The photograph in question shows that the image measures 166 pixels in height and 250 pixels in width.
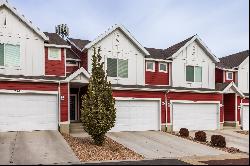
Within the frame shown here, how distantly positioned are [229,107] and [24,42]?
20.6 meters

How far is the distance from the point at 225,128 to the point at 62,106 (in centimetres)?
1620

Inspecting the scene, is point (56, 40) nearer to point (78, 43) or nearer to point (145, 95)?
point (78, 43)

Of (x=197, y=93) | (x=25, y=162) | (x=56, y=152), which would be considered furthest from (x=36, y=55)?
(x=197, y=93)

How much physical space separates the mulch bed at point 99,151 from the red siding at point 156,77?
10.2m

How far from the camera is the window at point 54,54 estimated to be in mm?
25531

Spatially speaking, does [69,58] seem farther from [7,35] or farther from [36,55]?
[7,35]

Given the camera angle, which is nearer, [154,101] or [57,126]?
[57,126]

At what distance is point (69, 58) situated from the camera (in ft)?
90.9

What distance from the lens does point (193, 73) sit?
31.8m

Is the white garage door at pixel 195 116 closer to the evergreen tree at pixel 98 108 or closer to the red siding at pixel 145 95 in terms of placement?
the red siding at pixel 145 95

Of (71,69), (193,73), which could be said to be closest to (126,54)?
(71,69)

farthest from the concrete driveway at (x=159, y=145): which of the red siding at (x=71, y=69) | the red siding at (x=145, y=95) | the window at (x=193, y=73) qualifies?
the window at (x=193, y=73)

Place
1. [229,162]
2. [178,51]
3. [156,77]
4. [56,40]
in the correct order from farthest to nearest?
[178,51], [156,77], [56,40], [229,162]

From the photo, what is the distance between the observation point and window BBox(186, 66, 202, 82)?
1243 inches
